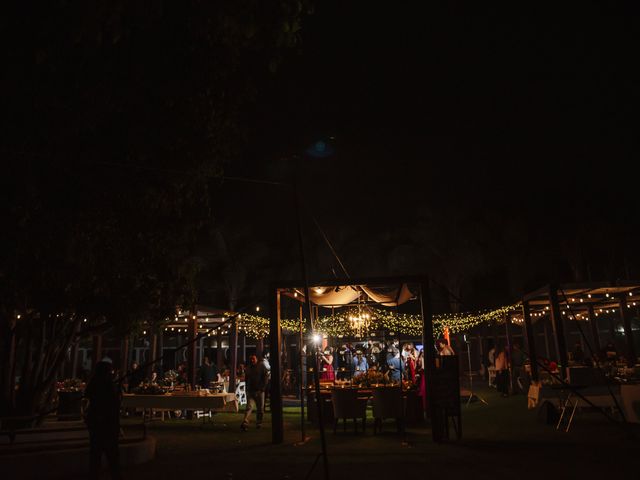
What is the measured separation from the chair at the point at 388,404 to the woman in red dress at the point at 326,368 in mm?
4460

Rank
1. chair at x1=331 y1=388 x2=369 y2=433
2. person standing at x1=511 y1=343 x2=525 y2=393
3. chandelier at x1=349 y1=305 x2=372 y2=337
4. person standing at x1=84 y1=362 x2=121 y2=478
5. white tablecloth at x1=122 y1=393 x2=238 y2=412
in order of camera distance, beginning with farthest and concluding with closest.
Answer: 1. person standing at x1=511 y1=343 x2=525 y2=393
2. chandelier at x1=349 y1=305 x2=372 y2=337
3. white tablecloth at x1=122 y1=393 x2=238 y2=412
4. chair at x1=331 y1=388 x2=369 y2=433
5. person standing at x1=84 y1=362 x2=121 y2=478

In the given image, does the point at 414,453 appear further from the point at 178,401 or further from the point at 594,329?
the point at 594,329

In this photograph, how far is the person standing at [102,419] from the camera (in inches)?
203

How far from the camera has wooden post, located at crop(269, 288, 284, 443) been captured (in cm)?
844

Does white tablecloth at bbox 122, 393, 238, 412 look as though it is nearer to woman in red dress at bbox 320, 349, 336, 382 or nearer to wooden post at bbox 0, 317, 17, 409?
wooden post at bbox 0, 317, 17, 409

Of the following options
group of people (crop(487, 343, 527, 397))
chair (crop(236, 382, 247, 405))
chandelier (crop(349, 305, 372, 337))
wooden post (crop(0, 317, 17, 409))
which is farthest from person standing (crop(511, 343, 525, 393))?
wooden post (crop(0, 317, 17, 409))

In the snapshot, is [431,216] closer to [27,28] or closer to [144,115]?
[144,115]

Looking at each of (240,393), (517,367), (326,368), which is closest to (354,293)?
(326,368)

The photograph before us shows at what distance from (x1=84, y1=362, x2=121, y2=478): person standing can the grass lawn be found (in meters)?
1.08

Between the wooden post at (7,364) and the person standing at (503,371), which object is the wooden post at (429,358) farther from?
the person standing at (503,371)

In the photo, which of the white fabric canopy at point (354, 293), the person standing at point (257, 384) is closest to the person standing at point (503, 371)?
the white fabric canopy at point (354, 293)

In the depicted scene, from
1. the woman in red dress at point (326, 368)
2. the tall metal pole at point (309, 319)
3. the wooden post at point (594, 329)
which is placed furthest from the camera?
the wooden post at point (594, 329)

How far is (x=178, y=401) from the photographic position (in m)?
10.4

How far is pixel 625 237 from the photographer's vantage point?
26469mm
